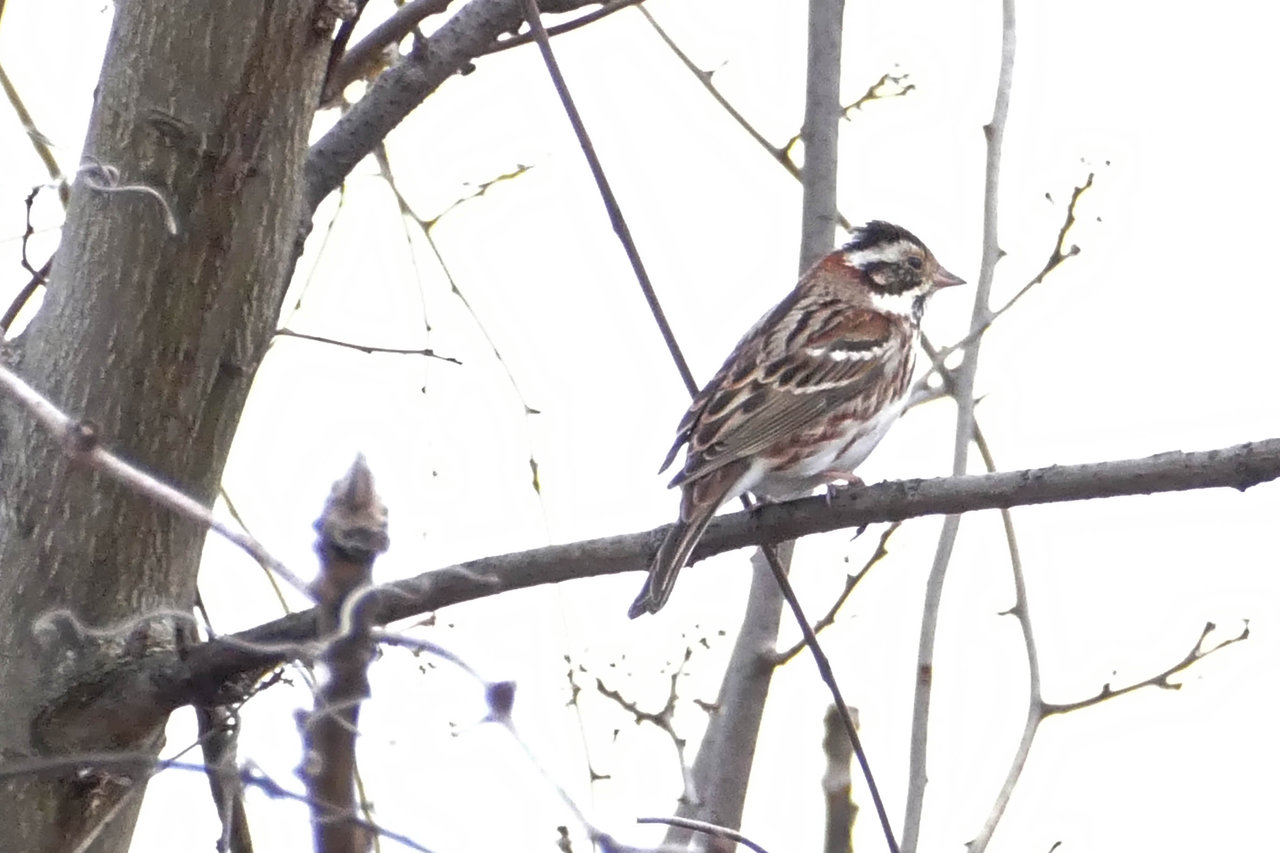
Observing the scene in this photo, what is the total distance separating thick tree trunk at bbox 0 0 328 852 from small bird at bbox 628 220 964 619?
4.92ft

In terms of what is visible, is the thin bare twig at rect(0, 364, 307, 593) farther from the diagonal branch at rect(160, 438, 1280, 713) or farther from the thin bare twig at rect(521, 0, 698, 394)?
the diagonal branch at rect(160, 438, 1280, 713)

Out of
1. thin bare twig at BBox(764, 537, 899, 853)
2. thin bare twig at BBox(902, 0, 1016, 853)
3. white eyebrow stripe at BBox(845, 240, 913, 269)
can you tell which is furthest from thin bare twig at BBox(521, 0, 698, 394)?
white eyebrow stripe at BBox(845, 240, 913, 269)

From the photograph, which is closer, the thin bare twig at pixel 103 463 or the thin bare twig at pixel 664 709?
the thin bare twig at pixel 103 463

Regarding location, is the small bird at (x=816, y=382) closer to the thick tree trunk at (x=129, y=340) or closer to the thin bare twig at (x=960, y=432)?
the thin bare twig at (x=960, y=432)

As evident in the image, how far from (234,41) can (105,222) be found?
38 centimetres

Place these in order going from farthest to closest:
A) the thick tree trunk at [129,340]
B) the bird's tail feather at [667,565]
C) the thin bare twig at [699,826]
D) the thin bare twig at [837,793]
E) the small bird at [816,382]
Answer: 1. the small bird at [816,382]
2. the bird's tail feather at [667,565]
3. the thick tree trunk at [129,340]
4. the thin bare twig at [699,826]
5. the thin bare twig at [837,793]

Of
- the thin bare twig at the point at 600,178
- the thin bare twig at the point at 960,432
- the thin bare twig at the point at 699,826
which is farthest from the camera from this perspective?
the thin bare twig at the point at 960,432

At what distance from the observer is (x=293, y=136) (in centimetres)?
305

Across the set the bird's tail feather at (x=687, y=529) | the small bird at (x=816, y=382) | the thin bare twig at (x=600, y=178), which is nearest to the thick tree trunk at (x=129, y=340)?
the thin bare twig at (x=600, y=178)

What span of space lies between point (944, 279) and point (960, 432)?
2456 mm

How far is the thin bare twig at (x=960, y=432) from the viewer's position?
12.6 feet

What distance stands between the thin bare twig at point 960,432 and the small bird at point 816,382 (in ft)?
1.57

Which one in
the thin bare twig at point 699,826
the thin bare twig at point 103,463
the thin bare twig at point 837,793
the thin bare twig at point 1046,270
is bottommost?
the thin bare twig at point 837,793

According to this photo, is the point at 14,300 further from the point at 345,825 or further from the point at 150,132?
the point at 345,825
